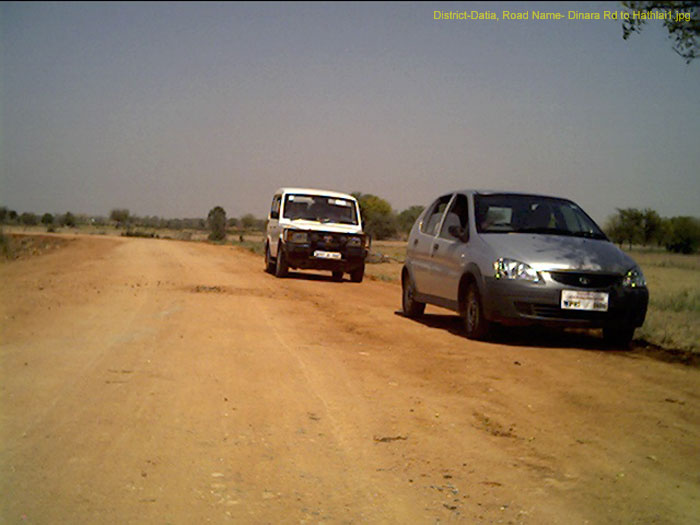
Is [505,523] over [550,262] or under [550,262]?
under

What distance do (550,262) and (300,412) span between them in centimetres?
449

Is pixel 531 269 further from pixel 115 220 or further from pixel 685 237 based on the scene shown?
pixel 115 220

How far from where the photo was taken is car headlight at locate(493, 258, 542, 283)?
932 cm

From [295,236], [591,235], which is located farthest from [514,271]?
[295,236]

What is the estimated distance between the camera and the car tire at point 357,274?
66.2 feet

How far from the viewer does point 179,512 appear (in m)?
3.91

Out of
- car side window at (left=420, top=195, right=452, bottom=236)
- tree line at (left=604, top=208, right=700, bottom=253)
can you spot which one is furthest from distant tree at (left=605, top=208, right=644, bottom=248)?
car side window at (left=420, top=195, right=452, bottom=236)

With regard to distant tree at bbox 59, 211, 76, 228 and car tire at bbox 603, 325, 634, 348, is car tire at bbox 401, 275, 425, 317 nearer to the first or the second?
car tire at bbox 603, 325, 634, 348

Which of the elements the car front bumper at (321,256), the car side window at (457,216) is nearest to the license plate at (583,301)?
the car side window at (457,216)

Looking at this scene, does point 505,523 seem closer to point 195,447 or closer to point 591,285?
point 195,447

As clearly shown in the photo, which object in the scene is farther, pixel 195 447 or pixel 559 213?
pixel 559 213

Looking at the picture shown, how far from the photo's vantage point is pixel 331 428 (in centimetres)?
544

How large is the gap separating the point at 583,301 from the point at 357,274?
37.0 ft

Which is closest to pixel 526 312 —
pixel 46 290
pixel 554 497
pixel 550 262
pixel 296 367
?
pixel 550 262
